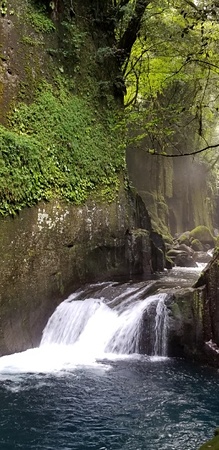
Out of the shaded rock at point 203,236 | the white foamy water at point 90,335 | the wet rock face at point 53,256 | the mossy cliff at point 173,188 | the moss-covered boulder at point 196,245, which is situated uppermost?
the mossy cliff at point 173,188

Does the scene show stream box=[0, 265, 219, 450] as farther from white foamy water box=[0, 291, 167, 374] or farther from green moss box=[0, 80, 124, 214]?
green moss box=[0, 80, 124, 214]

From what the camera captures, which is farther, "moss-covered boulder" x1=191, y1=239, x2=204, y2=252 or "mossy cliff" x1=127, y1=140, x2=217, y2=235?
"mossy cliff" x1=127, y1=140, x2=217, y2=235

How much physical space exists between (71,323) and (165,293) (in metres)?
2.32

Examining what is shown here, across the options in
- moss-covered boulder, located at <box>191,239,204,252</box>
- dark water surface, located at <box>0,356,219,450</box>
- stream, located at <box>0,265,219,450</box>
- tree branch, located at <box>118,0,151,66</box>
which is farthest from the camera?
moss-covered boulder, located at <box>191,239,204,252</box>

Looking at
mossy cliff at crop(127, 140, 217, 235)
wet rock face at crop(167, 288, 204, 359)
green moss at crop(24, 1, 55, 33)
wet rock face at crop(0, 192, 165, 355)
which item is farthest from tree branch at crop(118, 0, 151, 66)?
mossy cliff at crop(127, 140, 217, 235)

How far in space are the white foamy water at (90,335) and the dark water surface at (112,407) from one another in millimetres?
620

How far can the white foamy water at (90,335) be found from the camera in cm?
862

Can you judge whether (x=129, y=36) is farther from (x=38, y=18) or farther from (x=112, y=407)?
(x=112, y=407)

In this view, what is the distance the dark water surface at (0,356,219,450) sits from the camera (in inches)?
215

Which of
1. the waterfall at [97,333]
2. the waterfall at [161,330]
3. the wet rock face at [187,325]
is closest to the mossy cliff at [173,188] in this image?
the waterfall at [97,333]

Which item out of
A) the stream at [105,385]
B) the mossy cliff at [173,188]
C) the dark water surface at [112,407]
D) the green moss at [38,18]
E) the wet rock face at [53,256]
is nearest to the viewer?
the dark water surface at [112,407]

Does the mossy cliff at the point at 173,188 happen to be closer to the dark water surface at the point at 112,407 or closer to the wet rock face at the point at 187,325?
the wet rock face at the point at 187,325

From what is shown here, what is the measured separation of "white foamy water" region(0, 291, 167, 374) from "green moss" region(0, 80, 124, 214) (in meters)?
2.93

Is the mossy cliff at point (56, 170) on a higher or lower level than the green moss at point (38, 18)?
lower
